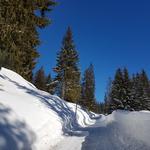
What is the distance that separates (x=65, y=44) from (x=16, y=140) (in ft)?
152

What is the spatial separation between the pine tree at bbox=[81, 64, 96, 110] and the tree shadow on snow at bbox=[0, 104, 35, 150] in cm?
5781

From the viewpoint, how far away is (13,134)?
9406 mm

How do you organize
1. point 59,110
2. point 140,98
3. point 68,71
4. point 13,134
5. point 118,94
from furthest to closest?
point 140,98 → point 118,94 → point 68,71 → point 59,110 → point 13,134

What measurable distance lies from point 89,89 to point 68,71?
77.8 ft

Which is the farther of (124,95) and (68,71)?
(124,95)

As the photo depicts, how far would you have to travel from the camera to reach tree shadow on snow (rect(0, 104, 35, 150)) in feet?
27.9

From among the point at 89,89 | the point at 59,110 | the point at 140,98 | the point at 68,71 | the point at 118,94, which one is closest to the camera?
the point at 59,110

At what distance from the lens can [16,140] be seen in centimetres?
913

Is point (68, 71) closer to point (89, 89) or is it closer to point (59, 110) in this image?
point (89, 89)

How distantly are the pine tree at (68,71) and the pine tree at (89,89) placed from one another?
17318 mm

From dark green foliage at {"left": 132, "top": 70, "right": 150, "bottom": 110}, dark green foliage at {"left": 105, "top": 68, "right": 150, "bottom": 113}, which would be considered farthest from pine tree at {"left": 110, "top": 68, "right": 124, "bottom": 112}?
dark green foliage at {"left": 132, "top": 70, "right": 150, "bottom": 110}

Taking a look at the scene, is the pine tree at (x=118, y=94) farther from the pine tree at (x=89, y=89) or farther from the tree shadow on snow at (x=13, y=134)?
the tree shadow on snow at (x=13, y=134)

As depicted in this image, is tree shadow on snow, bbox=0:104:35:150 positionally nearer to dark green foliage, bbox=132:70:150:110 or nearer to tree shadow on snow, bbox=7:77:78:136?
tree shadow on snow, bbox=7:77:78:136

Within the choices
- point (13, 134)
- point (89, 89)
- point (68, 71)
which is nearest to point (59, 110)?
point (13, 134)
